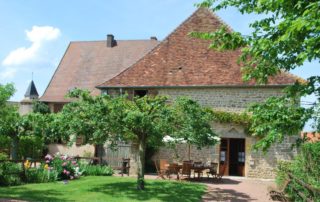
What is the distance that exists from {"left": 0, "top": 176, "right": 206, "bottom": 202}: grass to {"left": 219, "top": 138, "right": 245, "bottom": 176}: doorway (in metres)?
5.81

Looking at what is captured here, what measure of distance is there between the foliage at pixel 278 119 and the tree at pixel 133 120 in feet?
19.9

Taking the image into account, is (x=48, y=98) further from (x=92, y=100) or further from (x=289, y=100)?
(x=289, y=100)

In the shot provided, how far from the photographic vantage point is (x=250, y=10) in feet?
28.1

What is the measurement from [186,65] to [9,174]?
439 inches

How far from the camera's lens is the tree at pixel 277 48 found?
244 inches

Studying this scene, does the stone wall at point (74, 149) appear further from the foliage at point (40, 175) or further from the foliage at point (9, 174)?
the foliage at point (9, 174)

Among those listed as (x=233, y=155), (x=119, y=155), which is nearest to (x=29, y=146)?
(x=119, y=155)

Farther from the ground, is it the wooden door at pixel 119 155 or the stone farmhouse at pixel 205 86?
the stone farmhouse at pixel 205 86

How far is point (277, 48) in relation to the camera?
7160 millimetres

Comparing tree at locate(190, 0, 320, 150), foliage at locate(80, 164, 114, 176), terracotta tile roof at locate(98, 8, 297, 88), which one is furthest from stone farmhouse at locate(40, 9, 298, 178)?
tree at locate(190, 0, 320, 150)

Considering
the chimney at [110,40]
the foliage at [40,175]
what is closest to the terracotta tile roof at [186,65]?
the foliage at [40,175]

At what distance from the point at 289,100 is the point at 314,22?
126 inches

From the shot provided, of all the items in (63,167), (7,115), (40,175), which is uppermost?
(7,115)

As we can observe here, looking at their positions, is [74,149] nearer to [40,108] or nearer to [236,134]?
[40,108]
